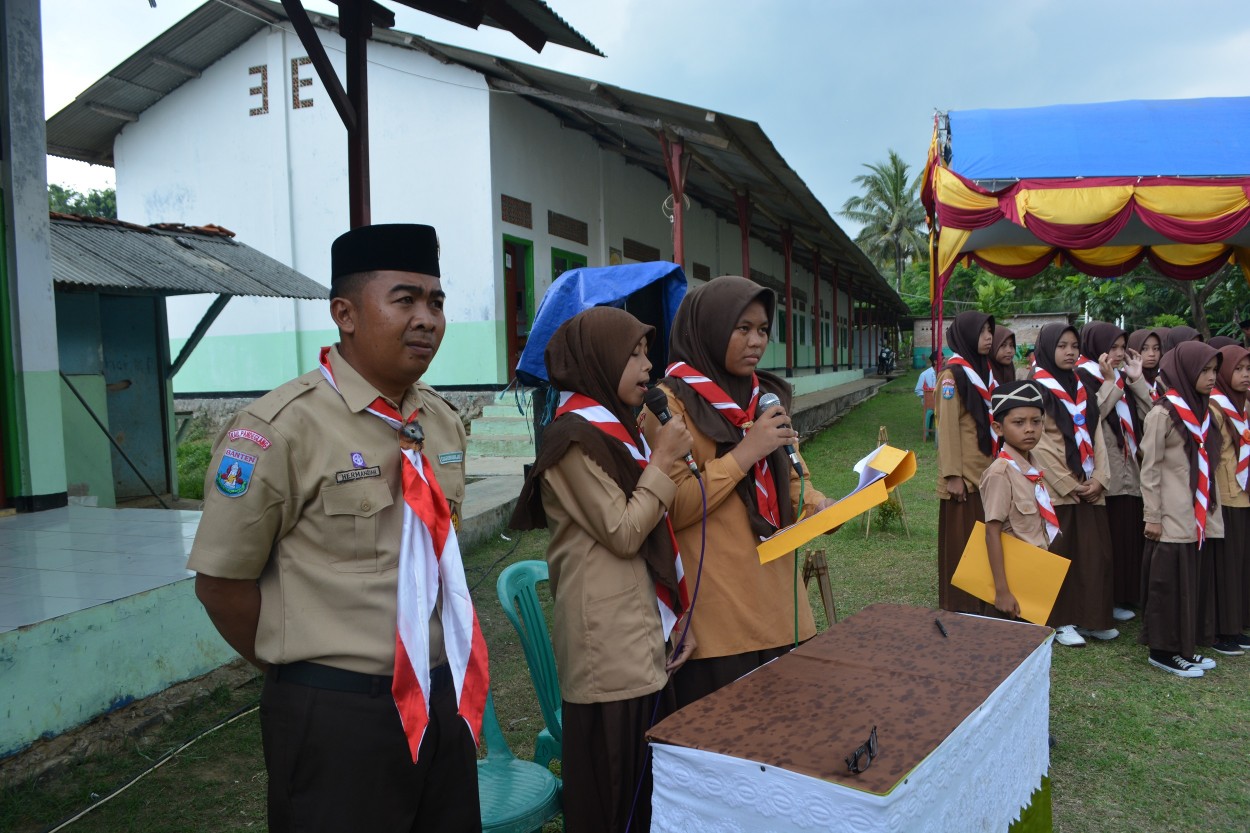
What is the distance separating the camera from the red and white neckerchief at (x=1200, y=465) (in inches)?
167

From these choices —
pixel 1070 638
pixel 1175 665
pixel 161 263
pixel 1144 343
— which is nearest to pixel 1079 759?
pixel 1175 665

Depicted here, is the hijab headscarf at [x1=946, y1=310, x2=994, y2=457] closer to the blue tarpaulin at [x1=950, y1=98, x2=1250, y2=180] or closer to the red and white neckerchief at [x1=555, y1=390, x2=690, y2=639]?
the red and white neckerchief at [x1=555, y1=390, x2=690, y2=639]

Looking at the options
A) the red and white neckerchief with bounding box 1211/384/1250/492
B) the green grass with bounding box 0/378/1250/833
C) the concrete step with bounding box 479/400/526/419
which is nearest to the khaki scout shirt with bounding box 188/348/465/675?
the green grass with bounding box 0/378/1250/833

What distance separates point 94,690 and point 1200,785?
415 centimetres

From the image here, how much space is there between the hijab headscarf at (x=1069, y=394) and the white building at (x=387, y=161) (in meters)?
5.12

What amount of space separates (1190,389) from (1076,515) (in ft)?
2.85

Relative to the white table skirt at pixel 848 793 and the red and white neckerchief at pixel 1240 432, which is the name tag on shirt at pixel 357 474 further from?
the red and white neckerchief at pixel 1240 432

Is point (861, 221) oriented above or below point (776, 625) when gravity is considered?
above

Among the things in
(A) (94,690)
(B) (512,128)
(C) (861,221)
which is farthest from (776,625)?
(C) (861,221)

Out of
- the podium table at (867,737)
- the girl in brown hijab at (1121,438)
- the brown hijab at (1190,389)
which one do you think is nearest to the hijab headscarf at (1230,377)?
the brown hijab at (1190,389)

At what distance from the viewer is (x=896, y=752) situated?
1562mm

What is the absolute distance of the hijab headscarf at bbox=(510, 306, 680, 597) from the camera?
6.99 feet

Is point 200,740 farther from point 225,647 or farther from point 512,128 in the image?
point 512,128

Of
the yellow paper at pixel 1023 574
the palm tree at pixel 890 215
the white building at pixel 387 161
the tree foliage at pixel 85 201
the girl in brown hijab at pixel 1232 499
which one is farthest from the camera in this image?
the palm tree at pixel 890 215
